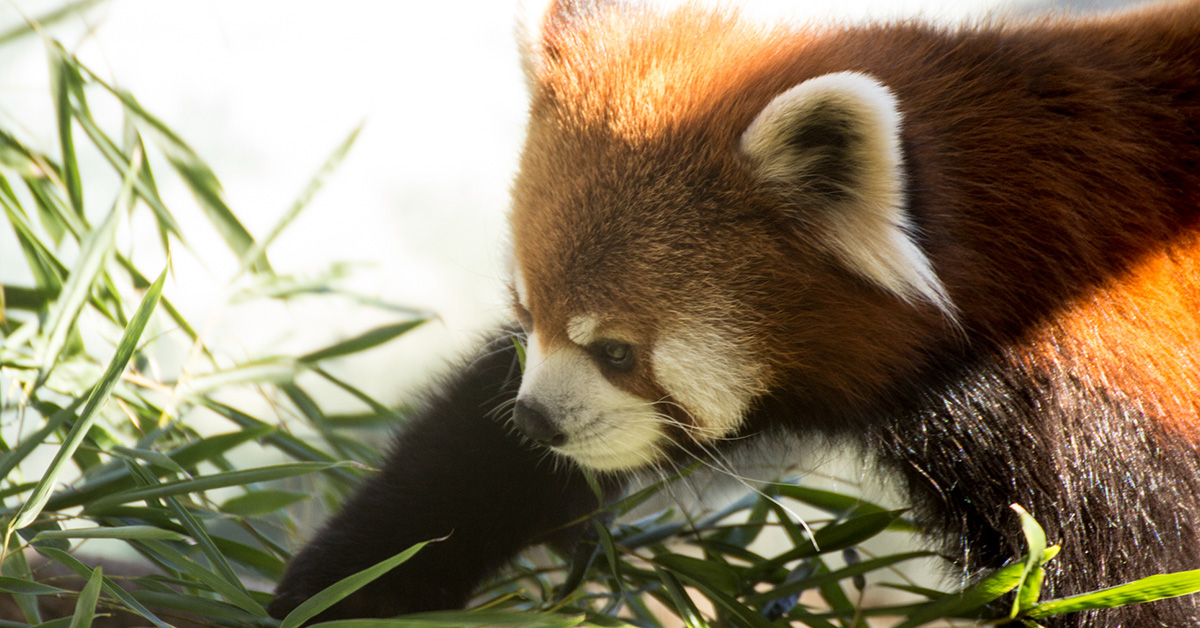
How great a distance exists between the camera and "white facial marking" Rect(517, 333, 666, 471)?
1.59 meters

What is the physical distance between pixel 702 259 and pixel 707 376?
0.21 metres

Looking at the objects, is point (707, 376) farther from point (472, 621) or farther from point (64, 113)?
point (64, 113)

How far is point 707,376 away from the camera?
61.1 inches

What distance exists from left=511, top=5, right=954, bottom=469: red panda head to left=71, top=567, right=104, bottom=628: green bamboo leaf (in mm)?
707

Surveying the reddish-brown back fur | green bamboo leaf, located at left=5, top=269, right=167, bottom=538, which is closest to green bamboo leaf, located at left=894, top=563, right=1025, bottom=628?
the reddish-brown back fur

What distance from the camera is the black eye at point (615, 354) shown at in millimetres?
1561

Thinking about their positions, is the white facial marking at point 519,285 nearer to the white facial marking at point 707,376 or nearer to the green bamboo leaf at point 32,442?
the white facial marking at point 707,376

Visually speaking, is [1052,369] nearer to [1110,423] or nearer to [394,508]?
[1110,423]

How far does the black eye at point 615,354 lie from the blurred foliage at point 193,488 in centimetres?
38

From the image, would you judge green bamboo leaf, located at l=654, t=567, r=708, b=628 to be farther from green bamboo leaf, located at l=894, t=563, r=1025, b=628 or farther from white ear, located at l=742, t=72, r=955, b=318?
white ear, located at l=742, t=72, r=955, b=318

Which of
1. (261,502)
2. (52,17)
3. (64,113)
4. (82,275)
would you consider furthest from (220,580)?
(52,17)

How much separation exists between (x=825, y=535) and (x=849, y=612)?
158 millimetres

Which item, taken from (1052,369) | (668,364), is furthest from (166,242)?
(1052,369)

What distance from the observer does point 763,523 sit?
2029 millimetres
